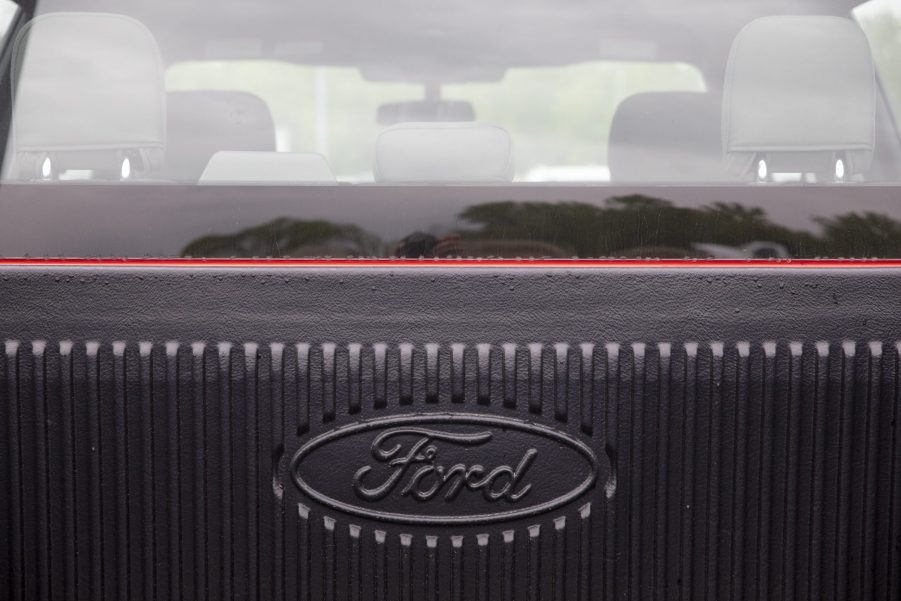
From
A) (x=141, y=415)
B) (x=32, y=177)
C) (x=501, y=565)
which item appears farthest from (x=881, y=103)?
(x=32, y=177)

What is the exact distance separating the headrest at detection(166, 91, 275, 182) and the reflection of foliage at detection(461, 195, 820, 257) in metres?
0.42

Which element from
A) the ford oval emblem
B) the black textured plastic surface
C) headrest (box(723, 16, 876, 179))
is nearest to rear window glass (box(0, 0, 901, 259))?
headrest (box(723, 16, 876, 179))

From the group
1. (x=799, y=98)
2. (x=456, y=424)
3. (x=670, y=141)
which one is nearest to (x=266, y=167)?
(x=456, y=424)

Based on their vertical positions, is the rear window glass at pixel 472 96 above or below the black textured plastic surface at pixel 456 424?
above

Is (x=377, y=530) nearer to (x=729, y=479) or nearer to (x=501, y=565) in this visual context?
(x=501, y=565)

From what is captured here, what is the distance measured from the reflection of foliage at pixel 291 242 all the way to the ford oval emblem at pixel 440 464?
278 mm

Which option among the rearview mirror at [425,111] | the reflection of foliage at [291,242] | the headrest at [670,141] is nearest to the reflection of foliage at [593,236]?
the reflection of foliage at [291,242]

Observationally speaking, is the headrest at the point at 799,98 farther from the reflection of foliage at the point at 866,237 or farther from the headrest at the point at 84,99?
the headrest at the point at 84,99

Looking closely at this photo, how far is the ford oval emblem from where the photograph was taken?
4.76 ft

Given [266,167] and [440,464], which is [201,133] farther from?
[440,464]

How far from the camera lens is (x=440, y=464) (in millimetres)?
1450

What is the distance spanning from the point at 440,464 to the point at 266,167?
1.87 feet

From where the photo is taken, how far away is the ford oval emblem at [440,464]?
1451mm

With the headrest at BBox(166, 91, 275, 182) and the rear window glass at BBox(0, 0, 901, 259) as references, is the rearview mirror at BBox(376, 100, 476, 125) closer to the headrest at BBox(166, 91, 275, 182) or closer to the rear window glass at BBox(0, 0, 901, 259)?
the rear window glass at BBox(0, 0, 901, 259)
